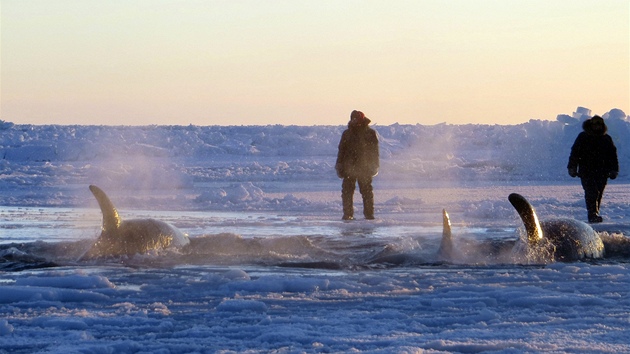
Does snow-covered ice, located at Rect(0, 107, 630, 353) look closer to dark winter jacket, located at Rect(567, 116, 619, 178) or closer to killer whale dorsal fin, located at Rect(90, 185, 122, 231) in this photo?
killer whale dorsal fin, located at Rect(90, 185, 122, 231)

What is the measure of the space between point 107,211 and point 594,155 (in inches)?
345

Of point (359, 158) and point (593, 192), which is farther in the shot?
point (359, 158)

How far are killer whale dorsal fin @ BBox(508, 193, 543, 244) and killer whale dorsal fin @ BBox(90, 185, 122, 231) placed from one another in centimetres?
435

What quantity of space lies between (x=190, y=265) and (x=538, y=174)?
2348 cm

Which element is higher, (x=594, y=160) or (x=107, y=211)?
(x=594, y=160)

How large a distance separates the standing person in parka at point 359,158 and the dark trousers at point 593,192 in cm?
369

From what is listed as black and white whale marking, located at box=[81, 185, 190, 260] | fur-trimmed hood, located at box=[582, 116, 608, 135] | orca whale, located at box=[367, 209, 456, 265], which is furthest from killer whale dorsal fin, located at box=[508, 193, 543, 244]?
fur-trimmed hood, located at box=[582, 116, 608, 135]

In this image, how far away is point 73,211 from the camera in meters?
17.2

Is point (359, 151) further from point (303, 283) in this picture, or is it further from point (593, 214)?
point (303, 283)

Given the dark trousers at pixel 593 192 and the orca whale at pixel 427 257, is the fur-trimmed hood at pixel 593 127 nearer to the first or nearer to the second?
the dark trousers at pixel 593 192

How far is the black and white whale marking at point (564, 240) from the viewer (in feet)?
30.6

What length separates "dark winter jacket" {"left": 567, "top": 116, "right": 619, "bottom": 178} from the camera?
14555 mm

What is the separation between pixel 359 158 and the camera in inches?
611

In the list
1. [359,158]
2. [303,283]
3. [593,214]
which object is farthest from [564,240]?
[359,158]
